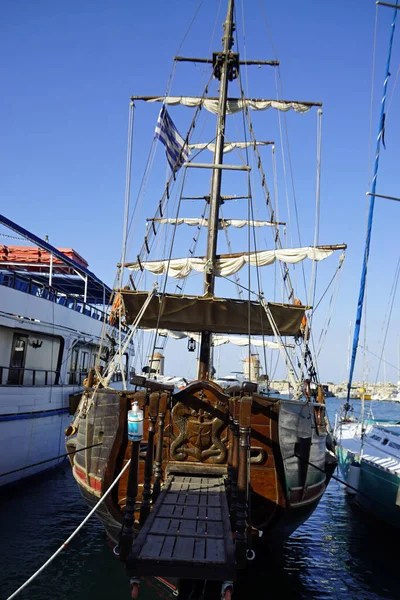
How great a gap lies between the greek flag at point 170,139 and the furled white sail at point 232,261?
3.09 m

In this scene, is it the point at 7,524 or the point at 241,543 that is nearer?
the point at 241,543

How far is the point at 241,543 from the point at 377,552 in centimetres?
780

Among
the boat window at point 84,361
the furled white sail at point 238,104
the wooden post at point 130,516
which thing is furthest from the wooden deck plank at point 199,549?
the boat window at point 84,361

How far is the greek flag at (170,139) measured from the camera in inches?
549

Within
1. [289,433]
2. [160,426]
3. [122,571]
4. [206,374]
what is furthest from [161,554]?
[206,374]

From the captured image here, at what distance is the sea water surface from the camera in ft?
27.9

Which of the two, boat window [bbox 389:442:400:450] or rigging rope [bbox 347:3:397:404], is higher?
rigging rope [bbox 347:3:397:404]

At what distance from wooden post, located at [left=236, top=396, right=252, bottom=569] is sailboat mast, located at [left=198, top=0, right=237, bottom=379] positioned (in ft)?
Result: 18.3

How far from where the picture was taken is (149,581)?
857 centimetres

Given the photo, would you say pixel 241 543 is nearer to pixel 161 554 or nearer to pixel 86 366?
pixel 161 554

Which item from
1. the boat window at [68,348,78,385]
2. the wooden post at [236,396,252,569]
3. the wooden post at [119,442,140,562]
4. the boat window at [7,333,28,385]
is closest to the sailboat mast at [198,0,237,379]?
the wooden post at [236,396,252,569]

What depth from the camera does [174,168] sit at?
14664mm

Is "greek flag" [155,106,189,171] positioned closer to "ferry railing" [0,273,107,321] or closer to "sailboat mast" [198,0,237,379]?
"sailboat mast" [198,0,237,379]

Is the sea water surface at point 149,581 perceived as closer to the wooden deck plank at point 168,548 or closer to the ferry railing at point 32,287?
the wooden deck plank at point 168,548
